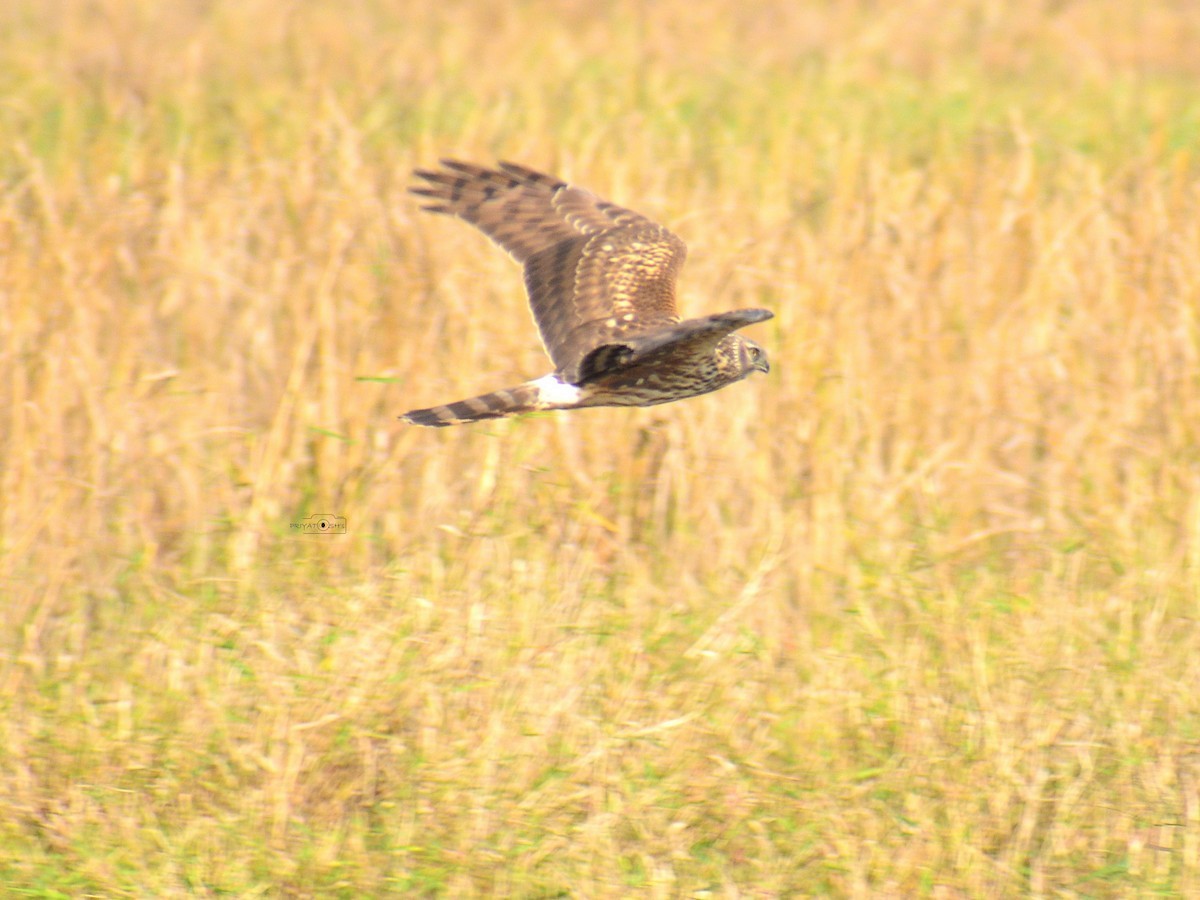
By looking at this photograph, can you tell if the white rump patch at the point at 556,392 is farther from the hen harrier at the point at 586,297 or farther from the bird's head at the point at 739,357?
the bird's head at the point at 739,357

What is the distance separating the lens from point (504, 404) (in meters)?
4.39

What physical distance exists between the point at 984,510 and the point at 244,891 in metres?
2.97

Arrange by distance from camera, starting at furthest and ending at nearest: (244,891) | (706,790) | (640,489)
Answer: (640,489) → (706,790) → (244,891)

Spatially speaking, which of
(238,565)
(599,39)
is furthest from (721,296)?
(599,39)

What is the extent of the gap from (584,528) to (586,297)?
768mm

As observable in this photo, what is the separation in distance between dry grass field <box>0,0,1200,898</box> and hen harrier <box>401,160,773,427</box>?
0.42m

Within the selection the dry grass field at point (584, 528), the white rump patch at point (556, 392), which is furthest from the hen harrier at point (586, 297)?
the dry grass field at point (584, 528)

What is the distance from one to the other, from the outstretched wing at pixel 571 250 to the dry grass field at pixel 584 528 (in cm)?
42

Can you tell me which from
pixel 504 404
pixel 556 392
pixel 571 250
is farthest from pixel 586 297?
pixel 504 404

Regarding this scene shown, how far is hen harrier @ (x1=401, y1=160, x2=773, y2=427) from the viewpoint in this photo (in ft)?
14.4

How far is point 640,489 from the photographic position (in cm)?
526

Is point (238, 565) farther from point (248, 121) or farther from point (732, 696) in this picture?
point (248, 121)

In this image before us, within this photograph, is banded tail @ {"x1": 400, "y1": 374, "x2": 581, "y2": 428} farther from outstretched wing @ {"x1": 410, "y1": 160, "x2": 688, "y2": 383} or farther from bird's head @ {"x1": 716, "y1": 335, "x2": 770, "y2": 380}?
bird's head @ {"x1": 716, "y1": 335, "x2": 770, "y2": 380}

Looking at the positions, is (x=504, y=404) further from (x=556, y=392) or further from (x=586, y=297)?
(x=586, y=297)
